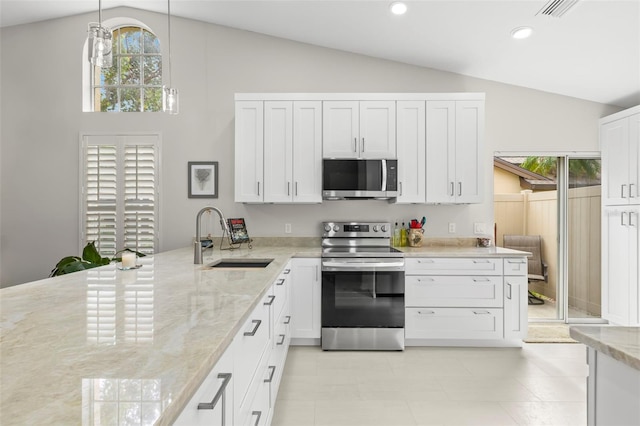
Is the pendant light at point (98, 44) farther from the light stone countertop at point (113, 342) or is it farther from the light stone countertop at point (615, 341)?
the light stone countertop at point (615, 341)

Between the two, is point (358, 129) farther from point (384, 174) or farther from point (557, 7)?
point (557, 7)

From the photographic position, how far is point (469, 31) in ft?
11.1

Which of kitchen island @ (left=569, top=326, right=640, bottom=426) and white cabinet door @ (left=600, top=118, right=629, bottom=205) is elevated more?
white cabinet door @ (left=600, top=118, right=629, bottom=205)

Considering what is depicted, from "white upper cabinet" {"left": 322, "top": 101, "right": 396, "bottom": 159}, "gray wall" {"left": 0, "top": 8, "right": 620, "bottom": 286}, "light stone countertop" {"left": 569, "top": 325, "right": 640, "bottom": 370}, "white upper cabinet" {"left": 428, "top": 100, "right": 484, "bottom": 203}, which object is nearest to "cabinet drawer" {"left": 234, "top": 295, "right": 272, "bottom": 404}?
"light stone countertop" {"left": 569, "top": 325, "right": 640, "bottom": 370}

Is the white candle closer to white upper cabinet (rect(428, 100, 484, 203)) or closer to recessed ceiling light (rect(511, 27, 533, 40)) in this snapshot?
white upper cabinet (rect(428, 100, 484, 203))

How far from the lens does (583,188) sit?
4.30 metres

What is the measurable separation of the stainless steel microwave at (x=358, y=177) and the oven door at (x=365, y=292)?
0.69 meters

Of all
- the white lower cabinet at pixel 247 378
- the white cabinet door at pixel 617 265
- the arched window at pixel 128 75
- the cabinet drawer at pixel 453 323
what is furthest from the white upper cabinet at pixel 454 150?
the arched window at pixel 128 75

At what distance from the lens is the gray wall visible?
13.6 feet

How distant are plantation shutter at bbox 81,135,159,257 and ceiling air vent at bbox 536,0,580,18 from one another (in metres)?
3.78

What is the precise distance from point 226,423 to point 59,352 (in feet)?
1.64

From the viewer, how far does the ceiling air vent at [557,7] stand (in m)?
2.73

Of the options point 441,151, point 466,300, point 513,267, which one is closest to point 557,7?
point 441,151

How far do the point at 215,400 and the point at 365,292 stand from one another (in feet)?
8.47
